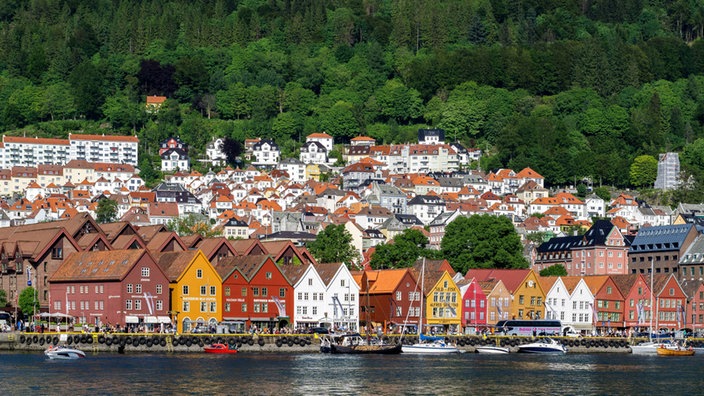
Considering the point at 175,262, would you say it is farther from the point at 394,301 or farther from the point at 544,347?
the point at 544,347

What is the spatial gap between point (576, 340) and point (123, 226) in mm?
39702

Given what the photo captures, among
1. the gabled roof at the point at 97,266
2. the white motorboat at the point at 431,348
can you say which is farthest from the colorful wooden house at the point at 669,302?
the gabled roof at the point at 97,266

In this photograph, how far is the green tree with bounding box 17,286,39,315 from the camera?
107181mm

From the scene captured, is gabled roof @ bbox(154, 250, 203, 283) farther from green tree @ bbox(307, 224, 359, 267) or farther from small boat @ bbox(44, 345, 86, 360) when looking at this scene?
green tree @ bbox(307, 224, 359, 267)

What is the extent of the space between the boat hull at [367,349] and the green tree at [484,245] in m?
30.4

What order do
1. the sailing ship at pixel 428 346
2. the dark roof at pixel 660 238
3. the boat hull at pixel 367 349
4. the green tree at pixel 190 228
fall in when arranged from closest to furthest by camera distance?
the boat hull at pixel 367 349, the sailing ship at pixel 428 346, the dark roof at pixel 660 238, the green tree at pixel 190 228

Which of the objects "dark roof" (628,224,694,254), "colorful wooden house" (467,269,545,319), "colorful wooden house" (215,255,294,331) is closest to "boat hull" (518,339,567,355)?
"colorful wooden house" (467,269,545,319)

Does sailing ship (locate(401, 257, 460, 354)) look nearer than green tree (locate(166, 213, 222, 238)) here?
Yes

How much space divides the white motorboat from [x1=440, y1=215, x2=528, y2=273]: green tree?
25.1 meters

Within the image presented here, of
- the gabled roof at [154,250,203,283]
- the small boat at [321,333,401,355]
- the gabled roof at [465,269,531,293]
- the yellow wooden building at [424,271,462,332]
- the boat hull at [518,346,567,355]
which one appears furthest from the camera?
the gabled roof at [465,269,531,293]

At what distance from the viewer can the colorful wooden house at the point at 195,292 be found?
4176 inches

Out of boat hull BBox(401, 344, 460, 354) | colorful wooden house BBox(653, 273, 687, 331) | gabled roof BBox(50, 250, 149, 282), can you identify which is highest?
gabled roof BBox(50, 250, 149, 282)

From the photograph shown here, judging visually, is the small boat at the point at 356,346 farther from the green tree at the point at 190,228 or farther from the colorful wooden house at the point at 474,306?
the green tree at the point at 190,228

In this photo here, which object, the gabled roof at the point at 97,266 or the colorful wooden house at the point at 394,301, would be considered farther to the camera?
the colorful wooden house at the point at 394,301
